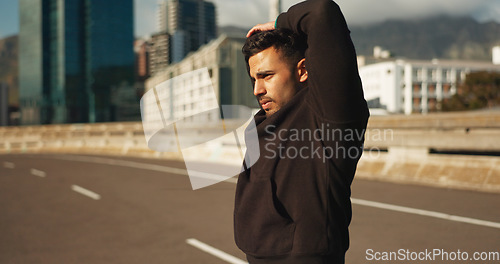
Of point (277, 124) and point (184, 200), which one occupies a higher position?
point (277, 124)

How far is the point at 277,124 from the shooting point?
2018 mm

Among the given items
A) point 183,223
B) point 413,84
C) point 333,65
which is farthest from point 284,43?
point 413,84

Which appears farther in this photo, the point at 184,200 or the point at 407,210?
the point at 184,200

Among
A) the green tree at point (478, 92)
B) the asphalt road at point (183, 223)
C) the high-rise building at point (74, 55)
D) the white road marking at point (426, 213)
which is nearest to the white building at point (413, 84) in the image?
the green tree at point (478, 92)

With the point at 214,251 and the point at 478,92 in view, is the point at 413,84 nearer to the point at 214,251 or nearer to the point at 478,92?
the point at 478,92

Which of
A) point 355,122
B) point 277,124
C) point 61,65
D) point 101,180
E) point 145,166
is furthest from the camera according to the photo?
point 61,65

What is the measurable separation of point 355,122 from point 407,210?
6.83 m

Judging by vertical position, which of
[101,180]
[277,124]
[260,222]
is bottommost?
[101,180]

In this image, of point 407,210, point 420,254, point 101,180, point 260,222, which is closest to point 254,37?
point 260,222

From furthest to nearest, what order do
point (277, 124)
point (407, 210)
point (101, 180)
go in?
point (101, 180), point (407, 210), point (277, 124)

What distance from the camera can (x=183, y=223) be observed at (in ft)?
25.5

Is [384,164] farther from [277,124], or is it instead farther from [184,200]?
[277,124]

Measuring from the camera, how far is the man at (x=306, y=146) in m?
1.86

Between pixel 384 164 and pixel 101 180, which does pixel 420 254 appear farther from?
pixel 101 180
